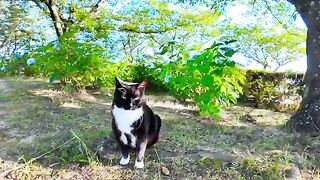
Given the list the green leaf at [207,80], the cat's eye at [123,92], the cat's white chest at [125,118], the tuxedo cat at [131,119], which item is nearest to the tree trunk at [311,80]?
the green leaf at [207,80]

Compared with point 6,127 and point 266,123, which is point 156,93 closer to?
point 266,123

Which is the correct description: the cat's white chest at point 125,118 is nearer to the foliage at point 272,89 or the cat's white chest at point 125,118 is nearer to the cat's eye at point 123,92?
the cat's eye at point 123,92


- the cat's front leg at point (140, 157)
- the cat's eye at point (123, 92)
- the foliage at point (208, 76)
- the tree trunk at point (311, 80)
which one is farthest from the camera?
the foliage at point (208, 76)

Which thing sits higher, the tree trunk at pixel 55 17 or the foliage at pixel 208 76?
the tree trunk at pixel 55 17

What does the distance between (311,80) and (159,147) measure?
1.51 m

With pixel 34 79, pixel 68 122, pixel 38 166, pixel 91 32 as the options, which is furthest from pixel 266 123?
pixel 91 32

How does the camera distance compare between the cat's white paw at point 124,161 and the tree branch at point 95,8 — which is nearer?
the cat's white paw at point 124,161

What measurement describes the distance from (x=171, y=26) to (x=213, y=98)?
438 cm

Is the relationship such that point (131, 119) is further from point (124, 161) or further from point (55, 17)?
point (55, 17)

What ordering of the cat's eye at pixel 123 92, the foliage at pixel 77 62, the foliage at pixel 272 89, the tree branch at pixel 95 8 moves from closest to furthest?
the cat's eye at pixel 123 92, the foliage at pixel 77 62, the foliage at pixel 272 89, the tree branch at pixel 95 8

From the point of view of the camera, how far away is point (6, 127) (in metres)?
3.24

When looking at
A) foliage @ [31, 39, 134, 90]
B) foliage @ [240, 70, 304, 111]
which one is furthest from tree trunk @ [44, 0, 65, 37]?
foliage @ [240, 70, 304, 111]

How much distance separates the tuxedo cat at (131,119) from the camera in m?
2.40

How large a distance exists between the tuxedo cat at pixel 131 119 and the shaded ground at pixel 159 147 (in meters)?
0.13
